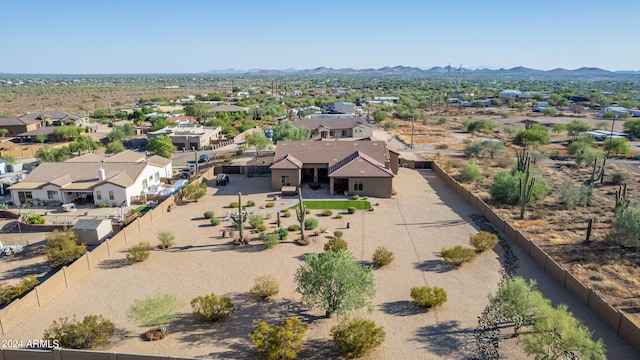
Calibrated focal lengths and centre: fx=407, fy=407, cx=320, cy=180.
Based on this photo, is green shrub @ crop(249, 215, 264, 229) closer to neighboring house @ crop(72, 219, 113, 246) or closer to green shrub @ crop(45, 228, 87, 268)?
neighboring house @ crop(72, 219, 113, 246)

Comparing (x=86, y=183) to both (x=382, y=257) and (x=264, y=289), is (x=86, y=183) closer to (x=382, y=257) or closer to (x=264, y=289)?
(x=264, y=289)

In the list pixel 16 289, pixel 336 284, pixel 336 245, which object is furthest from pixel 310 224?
pixel 16 289

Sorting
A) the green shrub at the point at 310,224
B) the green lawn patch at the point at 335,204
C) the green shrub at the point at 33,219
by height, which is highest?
the green shrub at the point at 33,219

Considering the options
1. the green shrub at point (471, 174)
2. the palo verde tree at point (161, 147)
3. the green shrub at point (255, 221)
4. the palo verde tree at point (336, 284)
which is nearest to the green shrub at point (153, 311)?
the palo verde tree at point (336, 284)

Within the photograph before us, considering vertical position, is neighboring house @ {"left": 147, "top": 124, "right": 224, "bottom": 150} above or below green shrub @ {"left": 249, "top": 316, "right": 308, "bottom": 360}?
above

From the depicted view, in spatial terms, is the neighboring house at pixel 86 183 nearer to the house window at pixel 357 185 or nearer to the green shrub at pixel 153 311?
the house window at pixel 357 185

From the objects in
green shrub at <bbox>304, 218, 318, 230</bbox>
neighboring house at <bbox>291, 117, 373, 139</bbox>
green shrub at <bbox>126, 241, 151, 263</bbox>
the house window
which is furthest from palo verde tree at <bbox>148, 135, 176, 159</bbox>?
green shrub at <bbox>304, 218, 318, 230</bbox>

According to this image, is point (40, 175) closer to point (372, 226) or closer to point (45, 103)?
point (372, 226)
